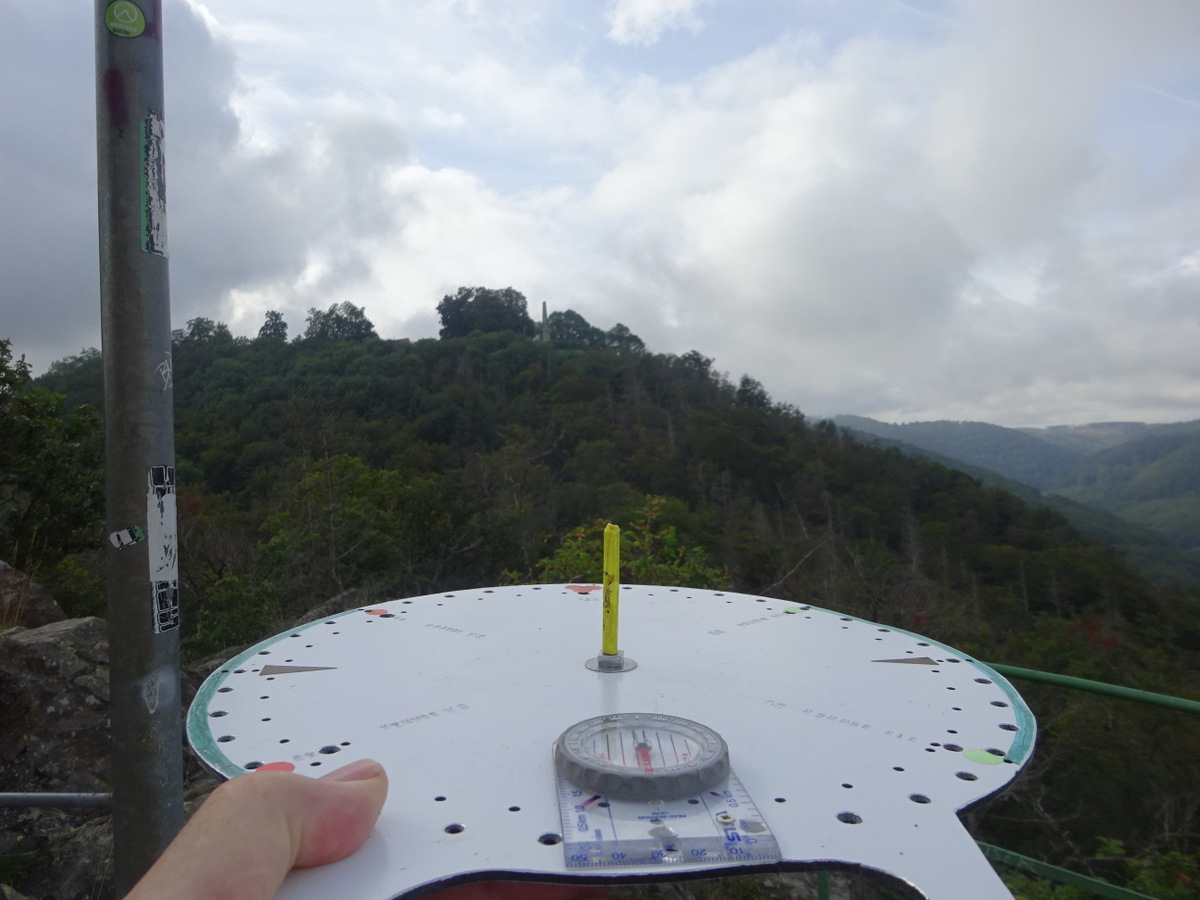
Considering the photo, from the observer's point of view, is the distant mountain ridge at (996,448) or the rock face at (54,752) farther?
the distant mountain ridge at (996,448)

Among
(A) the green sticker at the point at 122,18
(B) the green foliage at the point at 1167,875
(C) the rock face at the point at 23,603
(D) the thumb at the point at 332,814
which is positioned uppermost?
(A) the green sticker at the point at 122,18

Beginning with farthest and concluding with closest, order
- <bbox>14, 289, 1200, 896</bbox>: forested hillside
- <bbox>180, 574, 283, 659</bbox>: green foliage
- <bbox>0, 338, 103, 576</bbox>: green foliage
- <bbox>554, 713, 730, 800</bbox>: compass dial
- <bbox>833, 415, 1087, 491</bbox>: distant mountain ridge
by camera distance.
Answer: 1. <bbox>833, 415, 1087, 491</bbox>: distant mountain ridge
2. <bbox>180, 574, 283, 659</bbox>: green foliage
3. <bbox>14, 289, 1200, 896</bbox>: forested hillside
4. <bbox>0, 338, 103, 576</bbox>: green foliage
5. <bbox>554, 713, 730, 800</bbox>: compass dial

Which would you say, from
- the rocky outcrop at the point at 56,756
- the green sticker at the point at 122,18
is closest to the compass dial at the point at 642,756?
the green sticker at the point at 122,18

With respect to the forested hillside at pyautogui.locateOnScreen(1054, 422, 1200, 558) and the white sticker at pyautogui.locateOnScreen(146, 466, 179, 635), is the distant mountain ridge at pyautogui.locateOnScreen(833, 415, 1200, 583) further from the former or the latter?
the white sticker at pyautogui.locateOnScreen(146, 466, 179, 635)

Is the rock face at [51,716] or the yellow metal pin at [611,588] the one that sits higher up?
the yellow metal pin at [611,588]

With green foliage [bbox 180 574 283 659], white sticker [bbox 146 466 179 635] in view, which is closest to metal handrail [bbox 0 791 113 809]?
white sticker [bbox 146 466 179 635]

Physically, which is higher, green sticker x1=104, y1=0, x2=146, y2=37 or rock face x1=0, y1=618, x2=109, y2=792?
green sticker x1=104, y1=0, x2=146, y2=37

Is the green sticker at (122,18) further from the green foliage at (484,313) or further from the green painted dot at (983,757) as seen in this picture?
the green foliage at (484,313)

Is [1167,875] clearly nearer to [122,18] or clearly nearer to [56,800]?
[56,800]
